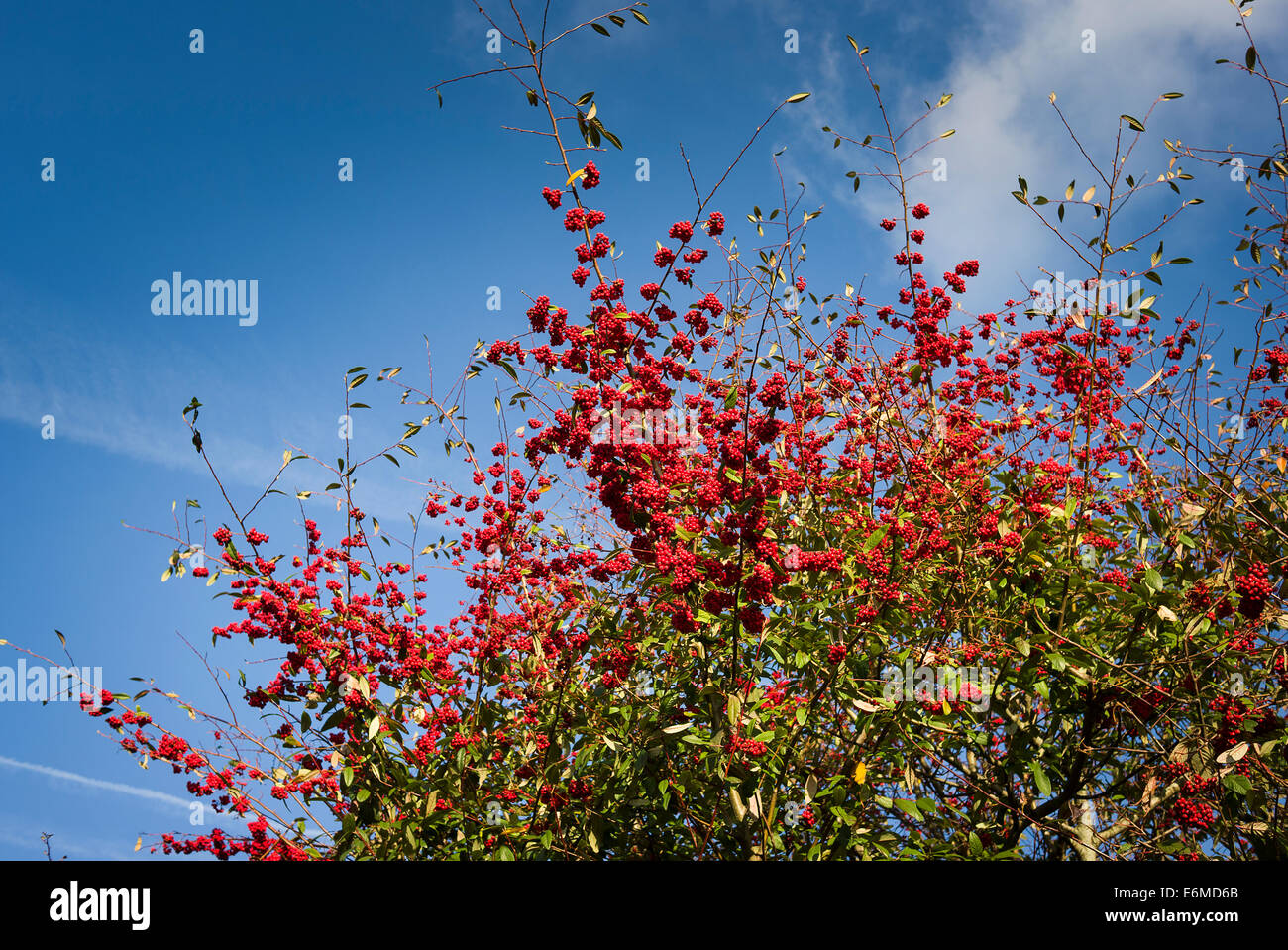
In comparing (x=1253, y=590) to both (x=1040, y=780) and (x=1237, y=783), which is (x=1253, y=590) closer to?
(x=1237, y=783)

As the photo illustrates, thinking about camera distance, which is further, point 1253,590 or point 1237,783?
point 1237,783

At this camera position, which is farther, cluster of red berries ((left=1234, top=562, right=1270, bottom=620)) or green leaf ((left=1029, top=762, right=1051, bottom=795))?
green leaf ((left=1029, top=762, right=1051, bottom=795))

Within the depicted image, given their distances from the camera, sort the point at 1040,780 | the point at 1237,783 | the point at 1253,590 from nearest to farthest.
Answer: the point at 1253,590
the point at 1237,783
the point at 1040,780

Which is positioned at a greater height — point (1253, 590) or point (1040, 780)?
point (1253, 590)

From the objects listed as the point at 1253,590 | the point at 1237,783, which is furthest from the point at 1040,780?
the point at 1253,590

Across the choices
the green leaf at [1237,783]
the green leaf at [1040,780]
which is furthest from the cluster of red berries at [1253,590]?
the green leaf at [1040,780]

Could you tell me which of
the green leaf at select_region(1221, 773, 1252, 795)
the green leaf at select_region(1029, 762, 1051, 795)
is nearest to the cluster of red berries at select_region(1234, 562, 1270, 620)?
the green leaf at select_region(1221, 773, 1252, 795)

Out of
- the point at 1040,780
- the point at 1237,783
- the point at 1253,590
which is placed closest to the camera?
the point at 1253,590

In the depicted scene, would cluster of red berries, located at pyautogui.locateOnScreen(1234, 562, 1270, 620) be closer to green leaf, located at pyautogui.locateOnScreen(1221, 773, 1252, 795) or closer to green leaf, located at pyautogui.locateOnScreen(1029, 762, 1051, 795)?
Answer: green leaf, located at pyautogui.locateOnScreen(1221, 773, 1252, 795)

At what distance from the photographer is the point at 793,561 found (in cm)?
333

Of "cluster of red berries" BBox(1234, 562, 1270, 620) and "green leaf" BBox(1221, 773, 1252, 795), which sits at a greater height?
"cluster of red berries" BBox(1234, 562, 1270, 620)

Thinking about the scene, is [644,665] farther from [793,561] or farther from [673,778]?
[793,561]
